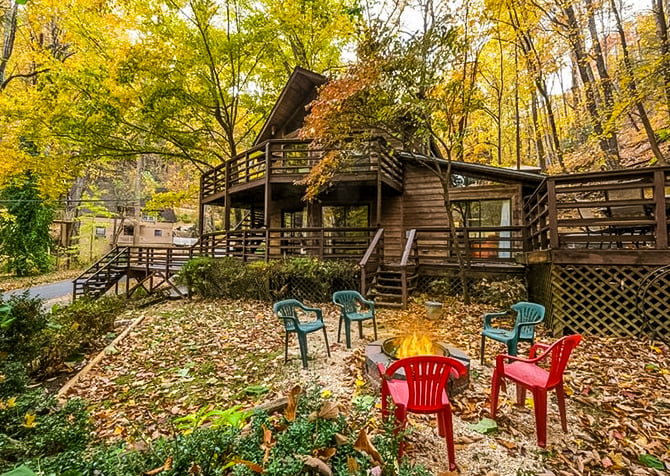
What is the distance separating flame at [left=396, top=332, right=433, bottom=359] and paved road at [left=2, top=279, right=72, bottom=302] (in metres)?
14.6

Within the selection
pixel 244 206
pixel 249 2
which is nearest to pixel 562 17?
pixel 249 2

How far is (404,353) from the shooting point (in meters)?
3.73

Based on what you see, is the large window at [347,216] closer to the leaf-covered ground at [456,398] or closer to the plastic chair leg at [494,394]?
the leaf-covered ground at [456,398]

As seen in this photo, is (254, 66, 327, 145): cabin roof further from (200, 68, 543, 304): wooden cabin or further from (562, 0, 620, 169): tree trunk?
(562, 0, 620, 169): tree trunk

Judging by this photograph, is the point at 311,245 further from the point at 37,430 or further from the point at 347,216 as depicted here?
the point at 37,430

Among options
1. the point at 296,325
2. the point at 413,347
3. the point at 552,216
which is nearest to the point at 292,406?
the point at 413,347

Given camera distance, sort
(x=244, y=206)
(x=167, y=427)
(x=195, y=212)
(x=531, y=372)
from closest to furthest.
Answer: (x=531, y=372) < (x=167, y=427) < (x=244, y=206) < (x=195, y=212)

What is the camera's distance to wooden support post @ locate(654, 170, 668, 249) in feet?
15.5

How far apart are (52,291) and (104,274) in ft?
10.1

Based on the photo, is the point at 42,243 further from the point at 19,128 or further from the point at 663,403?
the point at 663,403

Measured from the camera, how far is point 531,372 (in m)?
2.99

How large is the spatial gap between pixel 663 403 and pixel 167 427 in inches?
220

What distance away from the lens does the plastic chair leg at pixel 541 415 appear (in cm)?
274

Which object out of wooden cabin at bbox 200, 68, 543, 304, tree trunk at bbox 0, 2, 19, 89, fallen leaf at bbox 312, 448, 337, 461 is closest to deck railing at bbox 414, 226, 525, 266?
wooden cabin at bbox 200, 68, 543, 304
